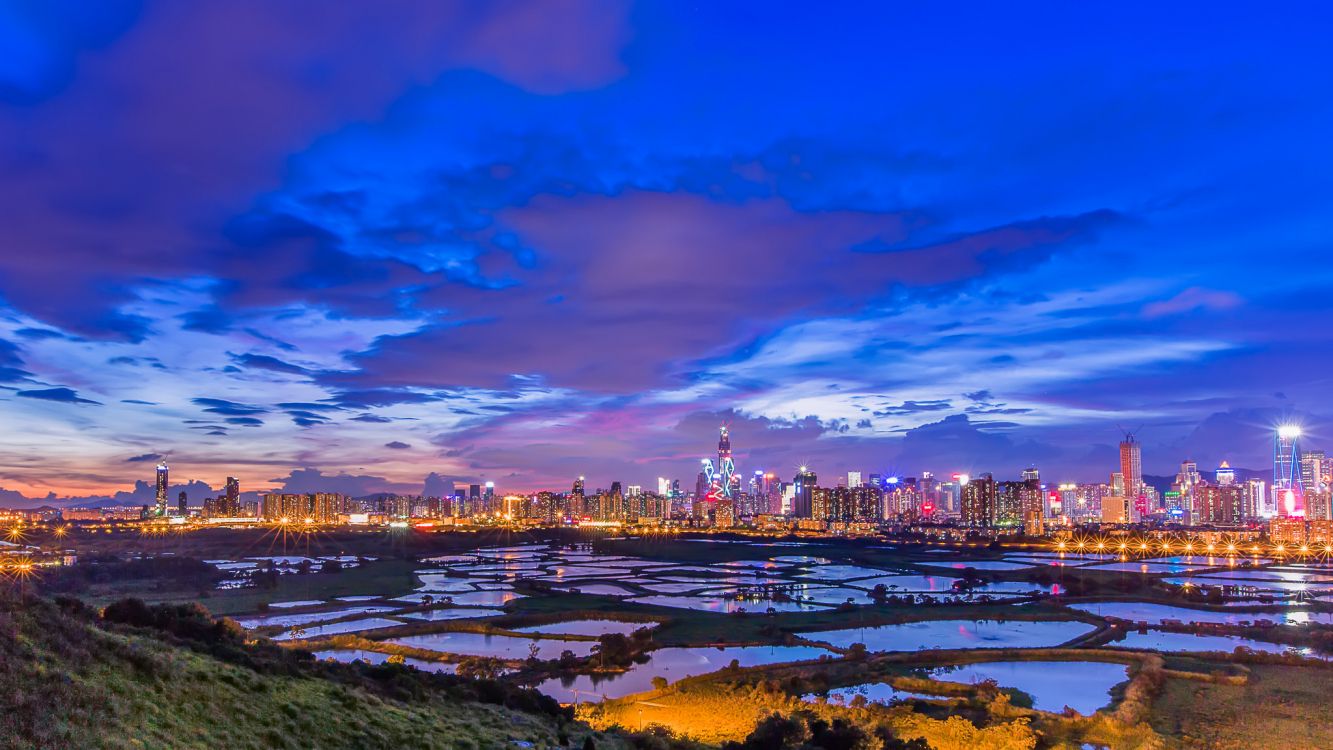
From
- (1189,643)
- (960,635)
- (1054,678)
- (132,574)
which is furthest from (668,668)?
(132,574)

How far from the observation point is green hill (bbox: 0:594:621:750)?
45.0ft

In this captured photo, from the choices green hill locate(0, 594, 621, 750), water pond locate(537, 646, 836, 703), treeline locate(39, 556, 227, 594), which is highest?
green hill locate(0, 594, 621, 750)

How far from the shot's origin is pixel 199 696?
56.1ft

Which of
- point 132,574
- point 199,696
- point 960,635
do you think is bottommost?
point 132,574

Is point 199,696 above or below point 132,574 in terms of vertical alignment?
above

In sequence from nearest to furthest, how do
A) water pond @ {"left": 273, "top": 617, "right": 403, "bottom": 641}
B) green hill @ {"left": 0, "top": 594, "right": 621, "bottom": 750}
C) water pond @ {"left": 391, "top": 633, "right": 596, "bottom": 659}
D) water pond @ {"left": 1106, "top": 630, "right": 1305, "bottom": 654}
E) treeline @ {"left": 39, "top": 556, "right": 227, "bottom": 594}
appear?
green hill @ {"left": 0, "top": 594, "right": 621, "bottom": 750} → water pond @ {"left": 391, "top": 633, "right": 596, "bottom": 659} → water pond @ {"left": 1106, "top": 630, "right": 1305, "bottom": 654} → water pond @ {"left": 273, "top": 617, "right": 403, "bottom": 641} → treeline @ {"left": 39, "top": 556, "right": 227, "bottom": 594}

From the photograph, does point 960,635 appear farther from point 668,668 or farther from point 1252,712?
point 668,668

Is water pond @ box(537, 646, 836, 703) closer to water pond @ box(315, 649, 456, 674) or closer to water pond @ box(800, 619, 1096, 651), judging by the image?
water pond @ box(800, 619, 1096, 651)

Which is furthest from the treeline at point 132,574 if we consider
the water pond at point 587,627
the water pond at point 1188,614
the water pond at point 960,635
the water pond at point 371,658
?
the water pond at point 1188,614

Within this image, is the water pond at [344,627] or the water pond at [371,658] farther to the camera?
the water pond at [344,627]

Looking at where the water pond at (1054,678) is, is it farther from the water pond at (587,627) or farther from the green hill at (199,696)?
the green hill at (199,696)

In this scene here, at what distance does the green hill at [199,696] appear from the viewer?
13711mm

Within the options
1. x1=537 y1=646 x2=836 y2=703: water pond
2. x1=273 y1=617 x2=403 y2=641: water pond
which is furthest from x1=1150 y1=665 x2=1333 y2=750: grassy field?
x1=273 y1=617 x2=403 y2=641: water pond

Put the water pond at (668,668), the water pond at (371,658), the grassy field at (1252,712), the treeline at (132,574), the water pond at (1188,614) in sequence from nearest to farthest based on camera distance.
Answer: the grassy field at (1252,712), the water pond at (668,668), the water pond at (371,658), the water pond at (1188,614), the treeline at (132,574)
